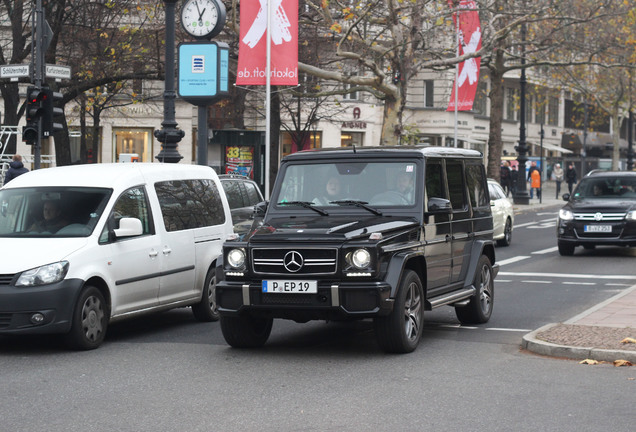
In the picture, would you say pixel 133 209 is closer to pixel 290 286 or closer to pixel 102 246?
pixel 102 246

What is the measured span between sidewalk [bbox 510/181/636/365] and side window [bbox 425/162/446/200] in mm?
1683

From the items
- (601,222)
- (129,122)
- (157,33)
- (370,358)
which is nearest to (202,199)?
(370,358)

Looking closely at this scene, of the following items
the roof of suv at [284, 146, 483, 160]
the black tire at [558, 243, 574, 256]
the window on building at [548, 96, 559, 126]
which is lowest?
the black tire at [558, 243, 574, 256]

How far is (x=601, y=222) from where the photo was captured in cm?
2134

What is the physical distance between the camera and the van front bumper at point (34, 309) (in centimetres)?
980

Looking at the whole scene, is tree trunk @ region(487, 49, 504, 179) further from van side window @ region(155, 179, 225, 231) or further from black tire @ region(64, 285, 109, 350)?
black tire @ region(64, 285, 109, 350)

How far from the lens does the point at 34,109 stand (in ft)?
63.4

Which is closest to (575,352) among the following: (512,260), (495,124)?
(512,260)

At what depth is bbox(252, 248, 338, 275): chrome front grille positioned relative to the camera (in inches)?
366

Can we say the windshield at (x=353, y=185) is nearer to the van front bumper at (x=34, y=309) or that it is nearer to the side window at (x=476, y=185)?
the side window at (x=476, y=185)

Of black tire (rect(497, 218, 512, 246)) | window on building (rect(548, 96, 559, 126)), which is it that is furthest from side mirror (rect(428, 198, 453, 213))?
window on building (rect(548, 96, 559, 126))

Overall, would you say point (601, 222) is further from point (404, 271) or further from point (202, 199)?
point (404, 271)

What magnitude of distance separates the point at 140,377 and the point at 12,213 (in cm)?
314

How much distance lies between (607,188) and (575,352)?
13.4 metres
